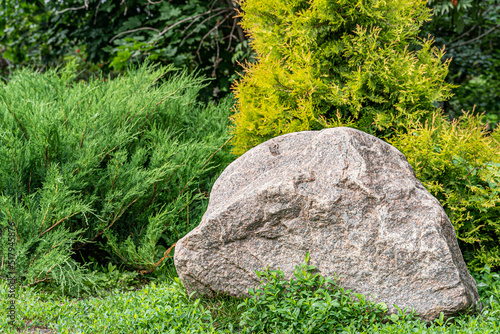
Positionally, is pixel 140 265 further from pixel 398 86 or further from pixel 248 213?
pixel 398 86

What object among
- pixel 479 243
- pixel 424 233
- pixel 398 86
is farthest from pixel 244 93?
pixel 479 243

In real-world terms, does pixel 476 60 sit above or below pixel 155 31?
below

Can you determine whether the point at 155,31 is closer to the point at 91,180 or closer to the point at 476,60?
the point at 91,180

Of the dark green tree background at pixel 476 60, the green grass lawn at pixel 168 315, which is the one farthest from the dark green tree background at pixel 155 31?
the green grass lawn at pixel 168 315

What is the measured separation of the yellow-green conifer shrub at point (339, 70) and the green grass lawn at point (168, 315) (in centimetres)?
172

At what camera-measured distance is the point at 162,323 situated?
9.60 ft

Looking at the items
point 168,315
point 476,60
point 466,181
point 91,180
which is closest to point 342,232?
point 168,315

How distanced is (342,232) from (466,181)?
1532 millimetres

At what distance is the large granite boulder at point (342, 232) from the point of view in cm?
281

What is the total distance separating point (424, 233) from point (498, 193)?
4.37ft

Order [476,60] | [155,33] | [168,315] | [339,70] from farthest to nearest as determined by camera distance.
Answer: [476,60] < [155,33] < [339,70] < [168,315]

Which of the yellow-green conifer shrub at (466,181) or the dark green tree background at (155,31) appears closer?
the yellow-green conifer shrub at (466,181)

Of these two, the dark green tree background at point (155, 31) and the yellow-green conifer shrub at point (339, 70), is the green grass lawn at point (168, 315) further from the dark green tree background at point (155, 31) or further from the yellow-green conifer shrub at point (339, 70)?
the dark green tree background at point (155, 31)

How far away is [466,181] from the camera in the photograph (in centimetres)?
371
